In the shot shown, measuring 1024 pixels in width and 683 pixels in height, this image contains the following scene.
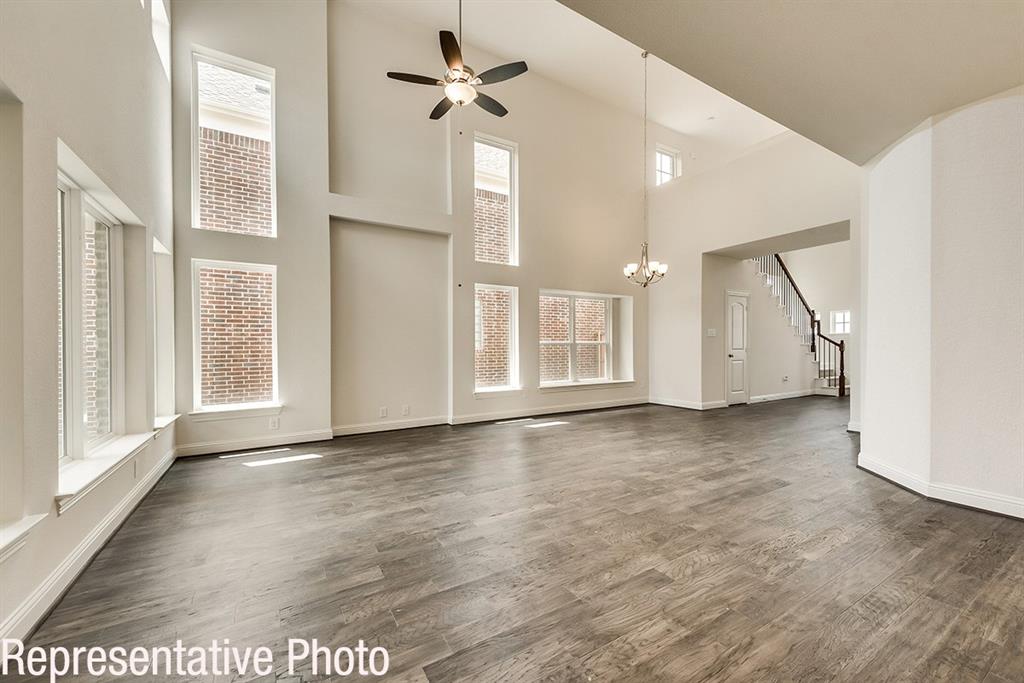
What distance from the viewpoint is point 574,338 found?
7.86 m

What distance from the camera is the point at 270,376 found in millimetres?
5051

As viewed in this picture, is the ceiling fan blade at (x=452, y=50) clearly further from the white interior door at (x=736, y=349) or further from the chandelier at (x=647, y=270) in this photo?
the white interior door at (x=736, y=349)

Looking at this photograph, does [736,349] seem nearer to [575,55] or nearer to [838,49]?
[575,55]

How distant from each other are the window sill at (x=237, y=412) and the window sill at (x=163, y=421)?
206 mm

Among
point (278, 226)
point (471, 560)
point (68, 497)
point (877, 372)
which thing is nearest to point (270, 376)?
point (278, 226)

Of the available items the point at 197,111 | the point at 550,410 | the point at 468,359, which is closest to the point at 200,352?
the point at 197,111

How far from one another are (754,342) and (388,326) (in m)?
7.31

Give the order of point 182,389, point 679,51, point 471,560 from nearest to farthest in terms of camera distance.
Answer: point 471,560 < point 679,51 < point 182,389

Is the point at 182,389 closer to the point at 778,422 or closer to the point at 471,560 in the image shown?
the point at 471,560

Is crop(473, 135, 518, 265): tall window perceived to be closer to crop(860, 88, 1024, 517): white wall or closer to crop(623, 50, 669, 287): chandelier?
crop(623, 50, 669, 287): chandelier

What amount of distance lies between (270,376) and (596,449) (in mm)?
3989

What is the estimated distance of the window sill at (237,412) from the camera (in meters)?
4.57

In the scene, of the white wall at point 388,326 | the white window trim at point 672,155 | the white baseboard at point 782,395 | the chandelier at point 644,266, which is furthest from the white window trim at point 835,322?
the white wall at point 388,326

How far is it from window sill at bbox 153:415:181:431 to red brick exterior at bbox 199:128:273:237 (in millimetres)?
2155
